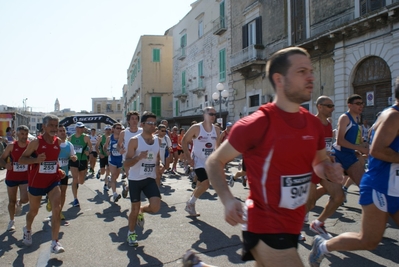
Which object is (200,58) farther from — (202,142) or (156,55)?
(202,142)

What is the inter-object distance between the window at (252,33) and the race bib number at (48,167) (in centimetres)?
1960

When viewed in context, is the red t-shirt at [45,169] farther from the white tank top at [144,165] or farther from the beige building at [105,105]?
the beige building at [105,105]

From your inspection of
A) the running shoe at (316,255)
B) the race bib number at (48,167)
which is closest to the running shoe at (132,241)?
the race bib number at (48,167)

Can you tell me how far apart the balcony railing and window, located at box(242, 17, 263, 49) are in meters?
0.58

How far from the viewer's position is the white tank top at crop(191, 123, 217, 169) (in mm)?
7090

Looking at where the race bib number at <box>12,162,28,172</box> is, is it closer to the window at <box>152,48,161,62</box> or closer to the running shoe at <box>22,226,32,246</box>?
the running shoe at <box>22,226,32,246</box>

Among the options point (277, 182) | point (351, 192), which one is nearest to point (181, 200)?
point (351, 192)

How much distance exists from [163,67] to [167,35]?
14.3ft

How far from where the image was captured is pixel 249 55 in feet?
76.6

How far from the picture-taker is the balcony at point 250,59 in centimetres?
2270

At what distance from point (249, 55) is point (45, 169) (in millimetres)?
19657

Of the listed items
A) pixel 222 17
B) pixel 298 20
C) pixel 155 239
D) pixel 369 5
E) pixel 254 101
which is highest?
pixel 222 17

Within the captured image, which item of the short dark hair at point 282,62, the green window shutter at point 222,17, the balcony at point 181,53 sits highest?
the green window shutter at point 222,17

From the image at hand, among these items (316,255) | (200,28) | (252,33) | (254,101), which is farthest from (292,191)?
(200,28)
